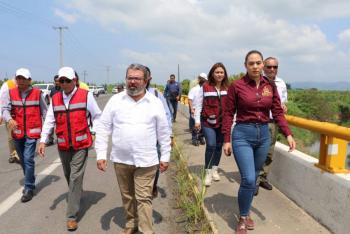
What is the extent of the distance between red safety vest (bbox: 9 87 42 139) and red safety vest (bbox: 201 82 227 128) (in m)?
2.51

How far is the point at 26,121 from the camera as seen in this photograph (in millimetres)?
5480

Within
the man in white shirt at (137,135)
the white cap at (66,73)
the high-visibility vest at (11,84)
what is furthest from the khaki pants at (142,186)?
the high-visibility vest at (11,84)

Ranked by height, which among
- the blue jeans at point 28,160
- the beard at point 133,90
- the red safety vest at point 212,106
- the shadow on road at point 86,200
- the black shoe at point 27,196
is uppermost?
the beard at point 133,90

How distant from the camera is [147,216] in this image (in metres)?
3.84

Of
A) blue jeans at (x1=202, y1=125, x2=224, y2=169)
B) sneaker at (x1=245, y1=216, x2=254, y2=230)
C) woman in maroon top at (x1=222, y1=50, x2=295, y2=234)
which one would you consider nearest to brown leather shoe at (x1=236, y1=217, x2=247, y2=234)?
woman in maroon top at (x1=222, y1=50, x2=295, y2=234)

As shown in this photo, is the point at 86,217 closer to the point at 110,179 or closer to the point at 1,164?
the point at 110,179

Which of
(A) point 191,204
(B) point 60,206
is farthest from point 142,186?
(B) point 60,206

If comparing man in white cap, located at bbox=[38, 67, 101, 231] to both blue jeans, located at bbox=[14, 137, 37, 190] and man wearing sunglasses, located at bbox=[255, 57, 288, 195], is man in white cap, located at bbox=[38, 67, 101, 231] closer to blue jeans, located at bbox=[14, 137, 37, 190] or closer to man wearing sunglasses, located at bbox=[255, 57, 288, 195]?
blue jeans, located at bbox=[14, 137, 37, 190]

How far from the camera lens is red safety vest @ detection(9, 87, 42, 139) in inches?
216

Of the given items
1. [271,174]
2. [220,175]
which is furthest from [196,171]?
[271,174]

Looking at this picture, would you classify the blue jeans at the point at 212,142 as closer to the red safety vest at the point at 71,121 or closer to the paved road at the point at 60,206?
the paved road at the point at 60,206

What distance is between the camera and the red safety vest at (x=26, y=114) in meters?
5.48

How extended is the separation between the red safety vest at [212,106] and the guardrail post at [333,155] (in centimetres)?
182

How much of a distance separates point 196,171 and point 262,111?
123 inches
